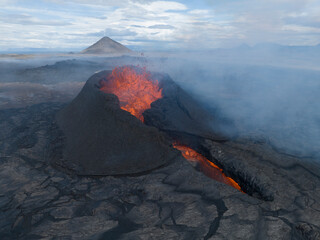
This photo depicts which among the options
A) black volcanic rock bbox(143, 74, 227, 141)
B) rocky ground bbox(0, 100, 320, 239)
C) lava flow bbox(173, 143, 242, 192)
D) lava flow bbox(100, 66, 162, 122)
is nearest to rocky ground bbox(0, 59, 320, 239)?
rocky ground bbox(0, 100, 320, 239)

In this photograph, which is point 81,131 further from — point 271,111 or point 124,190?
point 271,111

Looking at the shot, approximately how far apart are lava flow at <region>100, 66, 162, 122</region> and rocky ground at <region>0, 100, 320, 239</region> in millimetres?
1671

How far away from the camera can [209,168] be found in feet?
11.5

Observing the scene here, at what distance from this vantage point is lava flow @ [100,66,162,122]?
183 inches

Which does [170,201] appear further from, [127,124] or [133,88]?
[133,88]

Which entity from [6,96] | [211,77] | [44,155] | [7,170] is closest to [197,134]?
[44,155]

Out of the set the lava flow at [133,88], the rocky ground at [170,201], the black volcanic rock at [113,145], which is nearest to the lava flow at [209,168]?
the rocky ground at [170,201]

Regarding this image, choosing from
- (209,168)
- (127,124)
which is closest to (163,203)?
(209,168)

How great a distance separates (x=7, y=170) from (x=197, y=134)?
284 centimetres

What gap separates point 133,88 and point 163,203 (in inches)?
109

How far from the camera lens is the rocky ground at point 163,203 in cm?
224

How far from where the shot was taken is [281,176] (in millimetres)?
3107

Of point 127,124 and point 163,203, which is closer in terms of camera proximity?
point 163,203

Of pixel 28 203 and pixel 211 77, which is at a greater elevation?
pixel 211 77
